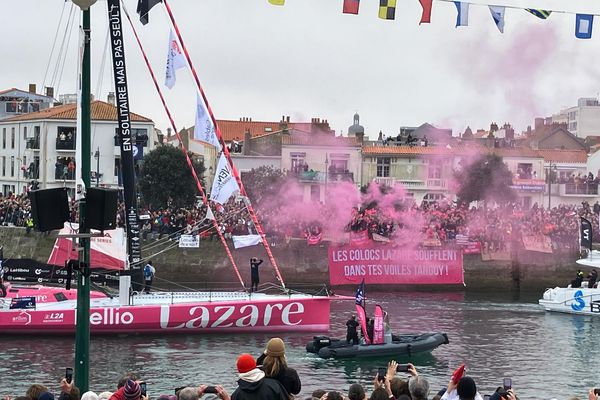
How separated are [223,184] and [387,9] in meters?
10.7

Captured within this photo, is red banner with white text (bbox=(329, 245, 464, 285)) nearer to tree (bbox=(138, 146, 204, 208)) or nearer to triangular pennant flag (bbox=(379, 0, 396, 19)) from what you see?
tree (bbox=(138, 146, 204, 208))

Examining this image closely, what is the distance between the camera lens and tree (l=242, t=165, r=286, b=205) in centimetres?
7439

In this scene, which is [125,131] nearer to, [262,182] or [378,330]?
[378,330]

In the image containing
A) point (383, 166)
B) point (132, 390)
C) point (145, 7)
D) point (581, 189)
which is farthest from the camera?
point (581, 189)

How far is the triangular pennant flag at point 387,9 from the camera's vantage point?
110 feet

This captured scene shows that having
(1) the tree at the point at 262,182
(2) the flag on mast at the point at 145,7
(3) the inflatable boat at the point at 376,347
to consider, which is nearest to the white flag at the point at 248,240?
(3) the inflatable boat at the point at 376,347

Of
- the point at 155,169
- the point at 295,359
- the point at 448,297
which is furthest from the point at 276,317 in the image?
the point at 155,169

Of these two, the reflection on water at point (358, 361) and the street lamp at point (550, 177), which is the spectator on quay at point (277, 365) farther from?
the street lamp at point (550, 177)

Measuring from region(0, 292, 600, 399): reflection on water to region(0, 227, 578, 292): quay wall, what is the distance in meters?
11.9

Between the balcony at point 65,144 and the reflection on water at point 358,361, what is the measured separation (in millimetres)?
40953

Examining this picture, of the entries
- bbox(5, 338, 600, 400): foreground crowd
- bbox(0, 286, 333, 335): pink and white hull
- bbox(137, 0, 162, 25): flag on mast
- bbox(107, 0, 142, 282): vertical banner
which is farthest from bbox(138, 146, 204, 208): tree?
bbox(5, 338, 600, 400): foreground crowd

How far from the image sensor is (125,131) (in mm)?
39875

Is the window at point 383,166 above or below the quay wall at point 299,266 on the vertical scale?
above

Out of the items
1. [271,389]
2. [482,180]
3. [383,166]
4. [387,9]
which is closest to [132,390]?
[271,389]
